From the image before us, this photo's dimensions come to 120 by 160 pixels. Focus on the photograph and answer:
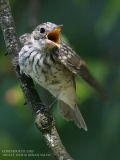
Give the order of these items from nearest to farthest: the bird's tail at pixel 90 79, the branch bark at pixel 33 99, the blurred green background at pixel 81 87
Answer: the branch bark at pixel 33 99, the bird's tail at pixel 90 79, the blurred green background at pixel 81 87

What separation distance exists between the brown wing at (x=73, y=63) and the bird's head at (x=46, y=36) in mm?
175

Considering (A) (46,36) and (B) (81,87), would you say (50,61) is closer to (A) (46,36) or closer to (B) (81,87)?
(A) (46,36)

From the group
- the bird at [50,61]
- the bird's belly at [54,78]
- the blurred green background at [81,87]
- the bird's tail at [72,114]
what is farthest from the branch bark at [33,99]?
the bird's tail at [72,114]

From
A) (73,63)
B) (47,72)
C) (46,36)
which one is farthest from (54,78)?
(46,36)

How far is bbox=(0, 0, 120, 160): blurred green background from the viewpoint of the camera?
610 centimetres

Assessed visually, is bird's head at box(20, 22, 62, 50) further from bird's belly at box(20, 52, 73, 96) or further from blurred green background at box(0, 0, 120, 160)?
blurred green background at box(0, 0, 120, 160)

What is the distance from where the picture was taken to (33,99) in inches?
178

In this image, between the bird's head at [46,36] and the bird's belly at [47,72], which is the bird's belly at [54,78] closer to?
the bird's belly at [47,72]

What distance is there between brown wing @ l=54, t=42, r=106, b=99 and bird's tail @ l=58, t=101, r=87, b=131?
69 cm

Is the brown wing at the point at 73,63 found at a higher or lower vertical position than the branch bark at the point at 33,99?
lower

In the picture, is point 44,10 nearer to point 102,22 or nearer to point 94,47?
point 94,47

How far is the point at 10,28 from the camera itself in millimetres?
4621

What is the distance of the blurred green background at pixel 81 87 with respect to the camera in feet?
20.0

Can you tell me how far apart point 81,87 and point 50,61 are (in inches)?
39.1
